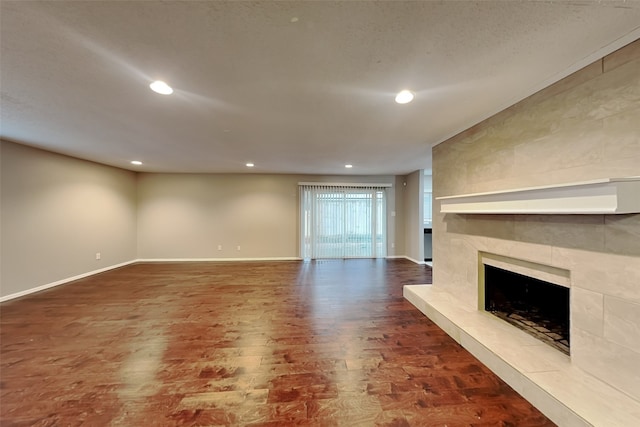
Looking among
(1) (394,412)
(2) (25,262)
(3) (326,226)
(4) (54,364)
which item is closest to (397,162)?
(3) (326,226)

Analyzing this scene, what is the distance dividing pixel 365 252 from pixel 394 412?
521cm

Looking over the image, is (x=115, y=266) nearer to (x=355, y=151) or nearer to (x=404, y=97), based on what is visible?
(x=355, y=151)

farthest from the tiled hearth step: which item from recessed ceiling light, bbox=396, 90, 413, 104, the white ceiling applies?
recessed ceiling light, bbox=396, 90, 413, 104

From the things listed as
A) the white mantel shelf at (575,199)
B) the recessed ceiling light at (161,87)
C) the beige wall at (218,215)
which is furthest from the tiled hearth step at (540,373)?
the beige wall at (218,215)

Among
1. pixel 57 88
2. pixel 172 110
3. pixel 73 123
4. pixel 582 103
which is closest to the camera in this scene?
pixel 582 103

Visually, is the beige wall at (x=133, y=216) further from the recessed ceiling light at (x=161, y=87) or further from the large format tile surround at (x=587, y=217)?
the large format tile surround at (x=587, y=217)

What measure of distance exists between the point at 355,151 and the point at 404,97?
6.41 feet

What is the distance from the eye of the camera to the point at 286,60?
1.60 metres

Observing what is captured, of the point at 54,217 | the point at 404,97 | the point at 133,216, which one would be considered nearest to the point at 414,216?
the point at 404,97

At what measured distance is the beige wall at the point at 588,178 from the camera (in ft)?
4.71

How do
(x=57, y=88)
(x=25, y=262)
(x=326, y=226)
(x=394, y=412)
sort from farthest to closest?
1. (x=326, y=226)
2. (x=25, y=262)
3. (x=57, y=88)
4. (x=394, y=412)

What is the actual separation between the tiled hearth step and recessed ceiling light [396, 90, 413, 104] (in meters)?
2.25

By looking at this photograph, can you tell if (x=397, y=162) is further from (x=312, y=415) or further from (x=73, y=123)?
(x=73, y=123)

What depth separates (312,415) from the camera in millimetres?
1538
